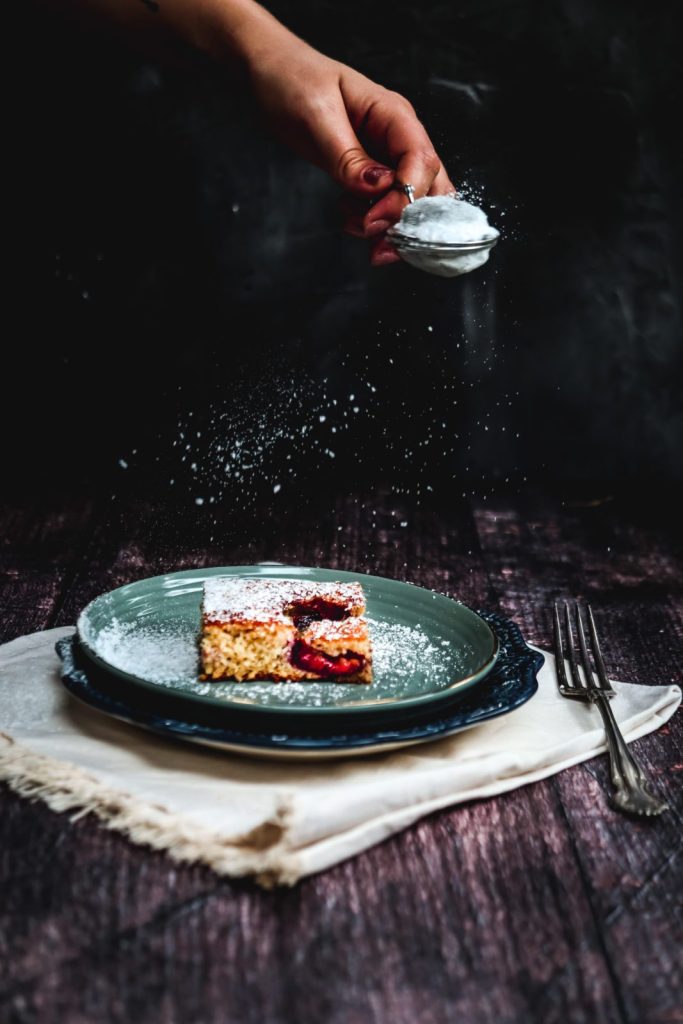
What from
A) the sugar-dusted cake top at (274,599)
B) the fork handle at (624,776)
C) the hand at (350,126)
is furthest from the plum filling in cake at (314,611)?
the hand at (350,126)

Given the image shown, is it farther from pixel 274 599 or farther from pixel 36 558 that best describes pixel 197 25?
pixel 274 599

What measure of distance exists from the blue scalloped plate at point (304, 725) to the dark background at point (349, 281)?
3.85 ft

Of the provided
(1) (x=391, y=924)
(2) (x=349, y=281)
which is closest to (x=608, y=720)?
Result: (1) (x=391, y=924)

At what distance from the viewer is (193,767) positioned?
3.36 feet

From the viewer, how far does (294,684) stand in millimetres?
1175

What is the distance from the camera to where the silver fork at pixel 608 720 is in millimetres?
1043

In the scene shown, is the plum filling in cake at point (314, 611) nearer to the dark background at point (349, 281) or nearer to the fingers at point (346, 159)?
the fingers at point (346, 159)

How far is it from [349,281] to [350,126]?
0.74m

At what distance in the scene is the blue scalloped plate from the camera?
99 cm

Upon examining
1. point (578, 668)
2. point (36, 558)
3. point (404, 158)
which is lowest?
point (36, 558)

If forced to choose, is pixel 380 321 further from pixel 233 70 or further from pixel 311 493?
pixel 233 70

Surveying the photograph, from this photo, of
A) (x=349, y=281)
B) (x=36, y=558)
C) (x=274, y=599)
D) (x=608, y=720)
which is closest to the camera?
(x=608, y=720)

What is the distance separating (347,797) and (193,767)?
17 centimetres

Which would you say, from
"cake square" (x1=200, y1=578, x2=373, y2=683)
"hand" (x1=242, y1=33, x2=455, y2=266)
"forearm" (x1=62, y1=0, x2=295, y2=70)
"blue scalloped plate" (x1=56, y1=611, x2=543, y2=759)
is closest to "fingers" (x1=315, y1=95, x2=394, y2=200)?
"hand" (x1=242, y1=33, x2=455, y2=266)
